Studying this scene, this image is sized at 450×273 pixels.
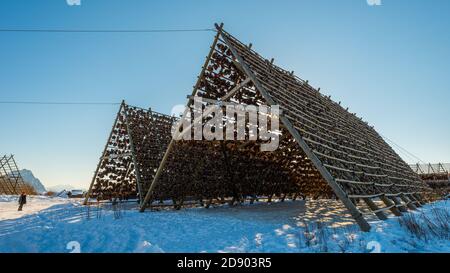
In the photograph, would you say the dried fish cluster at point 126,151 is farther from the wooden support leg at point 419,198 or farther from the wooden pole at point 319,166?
the wooden support leg at point 419,198

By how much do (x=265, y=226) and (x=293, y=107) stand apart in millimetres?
2723

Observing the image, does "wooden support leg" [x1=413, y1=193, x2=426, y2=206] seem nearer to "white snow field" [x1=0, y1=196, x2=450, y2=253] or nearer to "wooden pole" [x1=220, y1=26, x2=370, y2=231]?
"white snow field" [x1=0, y1=196, x2=450, y2=253]

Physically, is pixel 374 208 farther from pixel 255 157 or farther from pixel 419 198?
pixel 419 198

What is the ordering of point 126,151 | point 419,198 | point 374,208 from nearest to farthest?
point 374,208
point 419,198
point 126,151

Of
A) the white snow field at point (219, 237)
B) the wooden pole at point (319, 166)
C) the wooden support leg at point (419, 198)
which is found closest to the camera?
the white snow field at point (219, 237)

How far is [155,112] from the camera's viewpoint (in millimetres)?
13359

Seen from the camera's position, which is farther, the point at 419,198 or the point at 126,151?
the point at 126,151

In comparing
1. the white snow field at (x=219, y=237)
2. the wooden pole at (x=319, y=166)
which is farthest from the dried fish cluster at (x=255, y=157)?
the white snow field at (x=219, y=237)

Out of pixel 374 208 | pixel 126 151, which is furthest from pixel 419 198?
pixel 126 151

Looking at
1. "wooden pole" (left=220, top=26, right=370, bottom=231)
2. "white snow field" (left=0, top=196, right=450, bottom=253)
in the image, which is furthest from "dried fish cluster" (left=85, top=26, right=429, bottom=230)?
"white snow field" (left=0, top=196, right=450, bottom=253)

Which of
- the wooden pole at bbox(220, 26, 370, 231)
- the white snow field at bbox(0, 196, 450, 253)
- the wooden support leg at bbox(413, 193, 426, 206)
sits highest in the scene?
the wooden pole at bbox(220, 26, 370, 231)

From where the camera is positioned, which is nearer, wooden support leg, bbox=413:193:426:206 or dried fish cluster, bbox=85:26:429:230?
dried fish cluster, bbox=85:26:429:230

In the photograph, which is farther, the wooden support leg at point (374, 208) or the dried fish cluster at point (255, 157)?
the dried fish cluster at point (255, 157)
